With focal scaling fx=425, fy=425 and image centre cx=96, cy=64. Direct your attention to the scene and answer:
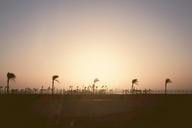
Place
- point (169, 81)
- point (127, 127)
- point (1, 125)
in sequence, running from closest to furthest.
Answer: point (1, 125)
point (127, 127)
point (169, 81)

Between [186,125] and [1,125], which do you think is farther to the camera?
[186,125]

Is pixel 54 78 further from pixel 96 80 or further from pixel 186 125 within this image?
pixel 186 125

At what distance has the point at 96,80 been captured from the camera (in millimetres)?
197875

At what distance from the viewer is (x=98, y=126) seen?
35.3m

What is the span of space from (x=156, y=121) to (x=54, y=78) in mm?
108680

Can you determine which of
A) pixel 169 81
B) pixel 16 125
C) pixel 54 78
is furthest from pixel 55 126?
pixel 169 81

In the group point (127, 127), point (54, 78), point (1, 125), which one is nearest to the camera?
point (1, 125)

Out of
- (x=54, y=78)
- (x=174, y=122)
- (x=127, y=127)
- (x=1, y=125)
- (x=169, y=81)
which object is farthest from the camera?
(x=169, y=81)

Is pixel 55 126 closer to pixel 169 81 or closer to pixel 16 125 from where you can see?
pixel 16 125

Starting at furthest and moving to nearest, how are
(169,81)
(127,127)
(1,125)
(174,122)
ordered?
(169,81) → (174,122) → (127,127) → (1,125)

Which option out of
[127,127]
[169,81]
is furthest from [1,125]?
[169,81]

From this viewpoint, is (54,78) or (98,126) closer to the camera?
(98,126)

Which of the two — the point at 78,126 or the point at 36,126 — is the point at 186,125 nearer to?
the point at 78,126

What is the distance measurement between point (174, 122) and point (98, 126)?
25.7ft
